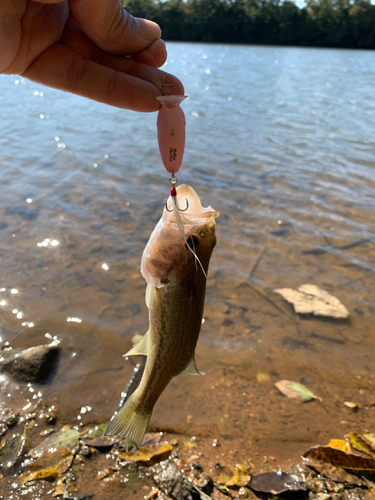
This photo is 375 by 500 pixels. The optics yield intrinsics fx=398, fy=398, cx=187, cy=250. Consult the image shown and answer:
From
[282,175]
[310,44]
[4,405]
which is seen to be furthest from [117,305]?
[310,44]

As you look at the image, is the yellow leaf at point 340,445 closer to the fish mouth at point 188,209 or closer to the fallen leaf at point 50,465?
the fallen leaf at point 50,465

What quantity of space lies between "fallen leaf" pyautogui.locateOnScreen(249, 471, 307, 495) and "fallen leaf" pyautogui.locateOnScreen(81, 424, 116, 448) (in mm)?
1253

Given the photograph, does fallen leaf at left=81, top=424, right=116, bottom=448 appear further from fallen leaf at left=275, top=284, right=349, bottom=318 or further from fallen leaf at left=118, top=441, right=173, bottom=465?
fallen leaf at left=275, top=284, right=349, bottom=318

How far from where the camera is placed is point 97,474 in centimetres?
320

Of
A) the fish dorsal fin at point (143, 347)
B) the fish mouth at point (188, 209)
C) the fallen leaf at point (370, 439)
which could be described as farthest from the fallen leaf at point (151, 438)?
the fish mouth at point (188, 209)

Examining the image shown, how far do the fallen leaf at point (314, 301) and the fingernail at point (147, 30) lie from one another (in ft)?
13.5

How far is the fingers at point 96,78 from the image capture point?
105 inches

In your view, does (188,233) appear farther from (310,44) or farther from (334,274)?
(310,44)

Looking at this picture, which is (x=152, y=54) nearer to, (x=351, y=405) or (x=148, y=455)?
(x=148, y=455)

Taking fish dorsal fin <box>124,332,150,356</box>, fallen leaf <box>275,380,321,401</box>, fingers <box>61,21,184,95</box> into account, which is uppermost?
fingers <box>61,21,184,95</box>

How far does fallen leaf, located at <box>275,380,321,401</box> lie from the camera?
4.33 metres

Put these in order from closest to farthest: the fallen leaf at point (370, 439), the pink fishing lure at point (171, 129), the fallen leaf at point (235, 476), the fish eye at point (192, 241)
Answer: the pink fishing lure at point (171, 129) → the fish eye at point (192, 241) → the fallen leaf at point (235, 476) → the fallen leaf at point (370, 439)

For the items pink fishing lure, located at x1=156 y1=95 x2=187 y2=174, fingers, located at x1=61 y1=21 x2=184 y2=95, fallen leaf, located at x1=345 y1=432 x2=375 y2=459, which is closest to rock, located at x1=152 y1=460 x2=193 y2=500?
fallen leaf, located at x1=345 y1=432 x2=375 y2=459

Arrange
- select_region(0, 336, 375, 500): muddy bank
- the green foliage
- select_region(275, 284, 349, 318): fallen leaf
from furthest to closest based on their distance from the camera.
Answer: the green foliage
select_region(275, 284, 349, 318): fallen leaf
select_region(0, 336, 375, 500): muddy bank
